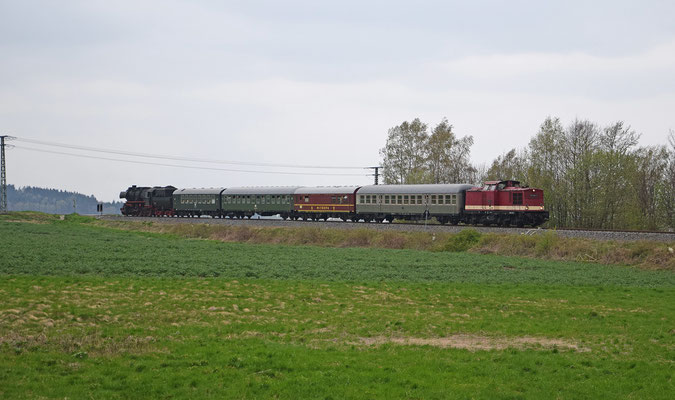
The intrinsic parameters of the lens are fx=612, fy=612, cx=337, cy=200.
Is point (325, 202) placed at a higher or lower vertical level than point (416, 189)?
lower

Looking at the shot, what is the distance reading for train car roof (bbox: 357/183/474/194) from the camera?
1991 inches

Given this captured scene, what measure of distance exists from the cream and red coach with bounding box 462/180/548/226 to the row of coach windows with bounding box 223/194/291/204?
934 inches

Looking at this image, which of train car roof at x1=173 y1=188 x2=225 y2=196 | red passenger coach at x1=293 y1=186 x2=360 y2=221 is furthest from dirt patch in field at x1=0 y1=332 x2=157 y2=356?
train car roof at x1=173 y1=188 x2=225 y2=196

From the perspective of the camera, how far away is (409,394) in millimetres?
11547

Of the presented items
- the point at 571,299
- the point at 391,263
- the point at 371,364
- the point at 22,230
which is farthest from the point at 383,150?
the point at 371,364

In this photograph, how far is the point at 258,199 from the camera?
70.1 meters

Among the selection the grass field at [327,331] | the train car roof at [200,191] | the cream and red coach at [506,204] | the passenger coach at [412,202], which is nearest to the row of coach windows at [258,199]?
the train car roof at [200,191]

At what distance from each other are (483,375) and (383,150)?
77.5 metres

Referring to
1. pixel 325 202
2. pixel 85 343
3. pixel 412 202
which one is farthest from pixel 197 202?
pixel 85 343

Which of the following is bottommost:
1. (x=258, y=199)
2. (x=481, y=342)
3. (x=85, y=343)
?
(x=481, y=342)

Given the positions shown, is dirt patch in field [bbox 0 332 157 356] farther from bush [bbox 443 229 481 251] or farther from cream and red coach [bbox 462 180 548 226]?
cream and red coach [bbox 462 180 548 226]

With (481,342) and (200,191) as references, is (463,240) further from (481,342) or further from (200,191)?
(200,191)

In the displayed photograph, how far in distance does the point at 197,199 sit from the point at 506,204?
44.2 meters

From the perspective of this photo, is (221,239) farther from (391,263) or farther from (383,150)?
(383,150)
